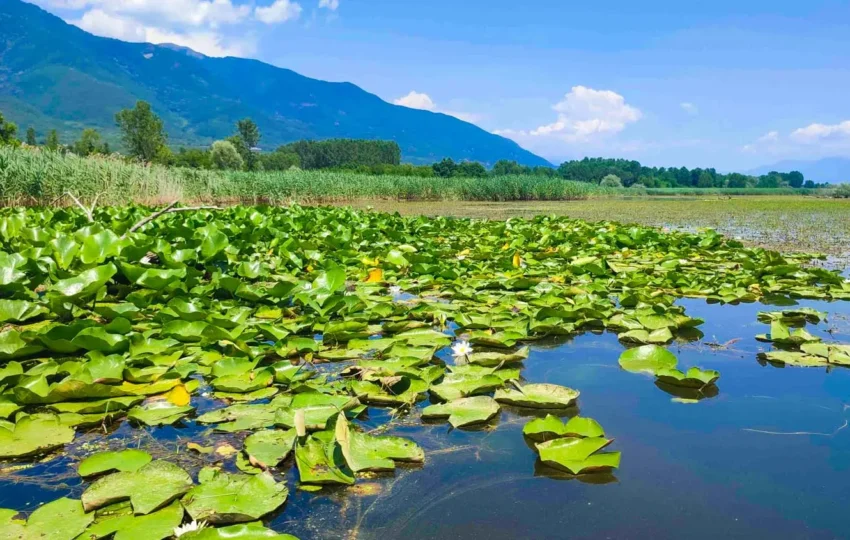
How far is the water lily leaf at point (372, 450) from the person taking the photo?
1.47 meters

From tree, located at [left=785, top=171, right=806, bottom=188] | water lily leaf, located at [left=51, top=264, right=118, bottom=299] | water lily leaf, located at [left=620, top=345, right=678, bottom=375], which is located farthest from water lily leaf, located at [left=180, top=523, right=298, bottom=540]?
tree, located at [left=785, top=171, right=806, bottom=188]

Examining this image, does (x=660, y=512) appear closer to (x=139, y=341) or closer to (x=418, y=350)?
(x=418, y=350)

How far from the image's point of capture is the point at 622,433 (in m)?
1.74

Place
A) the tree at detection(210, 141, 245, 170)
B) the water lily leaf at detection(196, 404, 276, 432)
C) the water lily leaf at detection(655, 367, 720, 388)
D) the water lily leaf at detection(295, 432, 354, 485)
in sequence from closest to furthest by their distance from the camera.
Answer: the water lily leaf at detection(295, 432, 354, 485), the water lily leaf at detection(196, 404, 276, 432), the water lily leaf at detection(655, 367, 720, 388), the tree at detection(210, 141, 245, 170)

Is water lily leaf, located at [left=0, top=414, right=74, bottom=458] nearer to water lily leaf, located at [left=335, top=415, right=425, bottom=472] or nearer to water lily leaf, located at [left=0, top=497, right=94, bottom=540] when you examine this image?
water lily leaf, located at [left=0, top=497, right=94, bottom=540]

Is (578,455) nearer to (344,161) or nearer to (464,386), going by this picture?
(464,386)

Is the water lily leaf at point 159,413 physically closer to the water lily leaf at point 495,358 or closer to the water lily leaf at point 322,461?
the water lily leaf at point 322,461

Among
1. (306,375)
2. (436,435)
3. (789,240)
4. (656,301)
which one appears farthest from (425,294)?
(789,240)

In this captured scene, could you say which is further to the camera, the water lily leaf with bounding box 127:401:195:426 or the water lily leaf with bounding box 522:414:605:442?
the water lily leaf with bounding box 127:401:195:426

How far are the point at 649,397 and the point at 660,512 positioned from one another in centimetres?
79

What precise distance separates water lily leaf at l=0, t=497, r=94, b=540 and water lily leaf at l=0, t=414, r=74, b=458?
35cm

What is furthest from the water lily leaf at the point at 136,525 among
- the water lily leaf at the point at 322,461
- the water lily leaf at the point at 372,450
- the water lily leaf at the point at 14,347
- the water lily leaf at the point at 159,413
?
the water lily leaf at the point at 14,347

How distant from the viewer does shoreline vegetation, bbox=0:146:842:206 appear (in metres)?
10.7

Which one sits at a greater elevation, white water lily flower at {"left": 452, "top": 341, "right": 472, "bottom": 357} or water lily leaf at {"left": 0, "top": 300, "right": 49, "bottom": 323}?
water lily leaf at {"left": 0, "top": 300, "right": 49, "bottom": 323}
